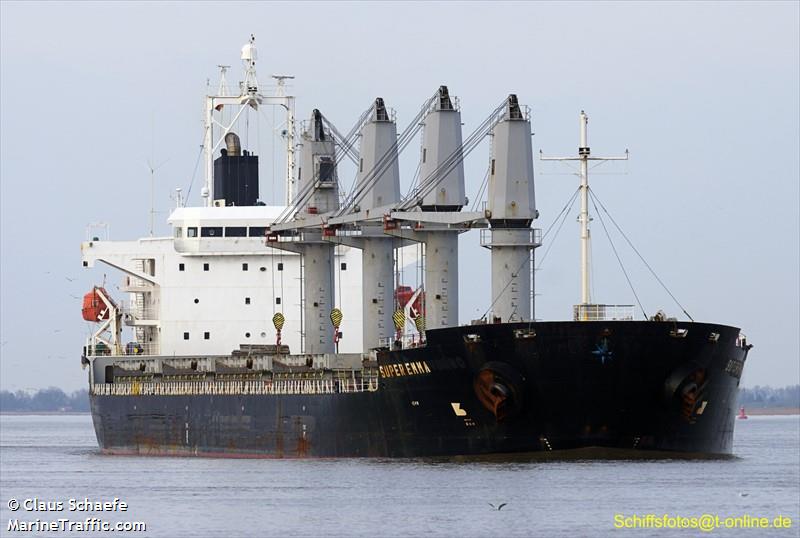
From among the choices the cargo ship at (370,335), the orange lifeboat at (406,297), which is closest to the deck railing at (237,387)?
the cargo ship at (370,335)

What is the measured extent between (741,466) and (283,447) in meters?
13.9

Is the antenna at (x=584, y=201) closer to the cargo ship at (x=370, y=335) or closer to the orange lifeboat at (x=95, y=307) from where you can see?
the cargo ship at (x=370, y=335)

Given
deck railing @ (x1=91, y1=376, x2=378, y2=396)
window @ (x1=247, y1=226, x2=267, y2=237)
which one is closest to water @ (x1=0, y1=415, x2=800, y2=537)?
deck railing @ (x1=91, y1=376, x2=378, y2=396)

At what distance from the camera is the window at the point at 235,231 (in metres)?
66.6

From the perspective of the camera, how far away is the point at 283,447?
183 feet

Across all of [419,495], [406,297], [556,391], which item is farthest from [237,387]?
[419,495]

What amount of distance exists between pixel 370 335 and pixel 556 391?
13.4 m

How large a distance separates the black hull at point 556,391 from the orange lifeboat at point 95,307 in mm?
21208

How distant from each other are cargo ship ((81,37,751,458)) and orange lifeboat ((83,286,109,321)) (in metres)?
0.08

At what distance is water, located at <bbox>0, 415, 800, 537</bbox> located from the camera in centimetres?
3631

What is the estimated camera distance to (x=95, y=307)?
71.1 meters

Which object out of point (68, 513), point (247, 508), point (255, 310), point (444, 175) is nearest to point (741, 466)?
point (444, 175)

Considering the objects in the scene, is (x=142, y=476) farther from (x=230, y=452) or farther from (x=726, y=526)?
(x=726, y=526)

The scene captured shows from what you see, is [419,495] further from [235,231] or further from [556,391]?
[235,231]
